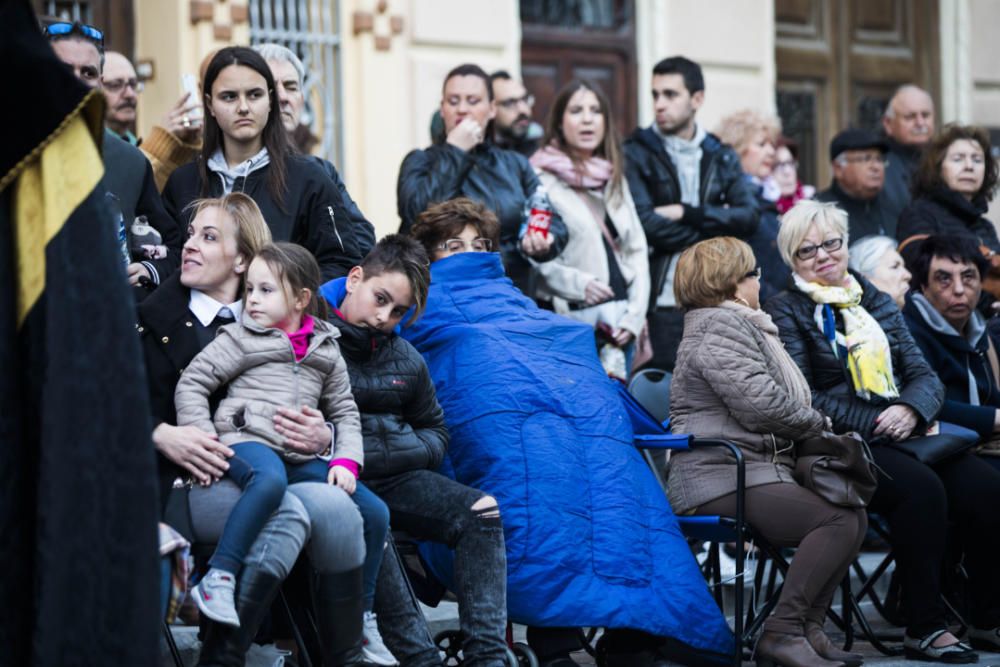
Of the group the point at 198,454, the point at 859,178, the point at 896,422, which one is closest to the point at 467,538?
the point at 198,454

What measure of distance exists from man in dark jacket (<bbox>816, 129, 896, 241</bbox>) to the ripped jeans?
412cm

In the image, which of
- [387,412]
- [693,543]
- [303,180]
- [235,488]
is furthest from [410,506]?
[693,543]

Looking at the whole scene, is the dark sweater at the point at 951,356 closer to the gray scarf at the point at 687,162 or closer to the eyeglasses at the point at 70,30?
the gray scarf at the point at 687,162

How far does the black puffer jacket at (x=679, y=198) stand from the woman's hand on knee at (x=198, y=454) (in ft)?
11.4

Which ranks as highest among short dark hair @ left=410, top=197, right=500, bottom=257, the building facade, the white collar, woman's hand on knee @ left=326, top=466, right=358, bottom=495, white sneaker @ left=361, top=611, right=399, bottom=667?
the building facade

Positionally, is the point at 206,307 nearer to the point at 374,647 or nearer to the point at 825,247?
the point at 374,647

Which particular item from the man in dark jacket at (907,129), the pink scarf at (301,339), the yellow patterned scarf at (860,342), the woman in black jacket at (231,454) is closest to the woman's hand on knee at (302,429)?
the woman in black jacket at (231,454)

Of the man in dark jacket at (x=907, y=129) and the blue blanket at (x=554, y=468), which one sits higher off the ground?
the man in dark jacket at (x=907, y=129)

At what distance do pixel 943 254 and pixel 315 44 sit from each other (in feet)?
12.4

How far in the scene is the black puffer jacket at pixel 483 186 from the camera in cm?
648

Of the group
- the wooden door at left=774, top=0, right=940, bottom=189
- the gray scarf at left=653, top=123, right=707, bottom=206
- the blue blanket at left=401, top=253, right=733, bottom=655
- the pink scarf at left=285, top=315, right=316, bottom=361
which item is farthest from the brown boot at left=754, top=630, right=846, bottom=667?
the wooden door at left=774, top=0, right=940, bottom=189

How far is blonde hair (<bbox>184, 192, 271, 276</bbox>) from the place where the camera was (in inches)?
184

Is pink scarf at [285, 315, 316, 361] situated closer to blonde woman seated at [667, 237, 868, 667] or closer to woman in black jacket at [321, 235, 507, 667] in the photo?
woman in black jacket at [321, 235, 507, 667]

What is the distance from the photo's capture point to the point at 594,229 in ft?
23.2
